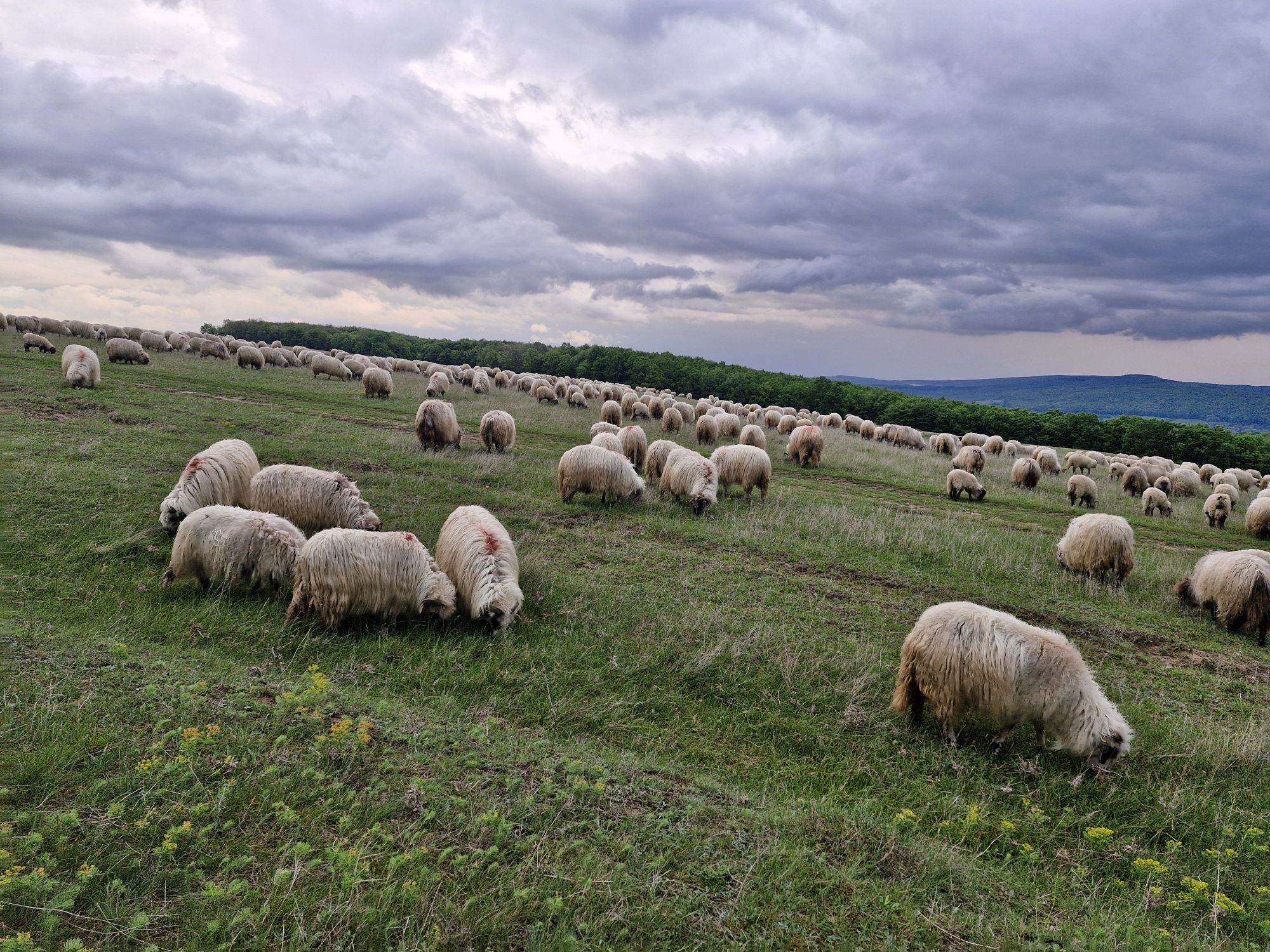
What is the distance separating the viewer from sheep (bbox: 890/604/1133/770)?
604 centimetres

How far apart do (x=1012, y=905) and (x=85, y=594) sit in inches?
399

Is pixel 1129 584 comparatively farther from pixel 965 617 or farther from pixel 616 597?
pixel 616 597

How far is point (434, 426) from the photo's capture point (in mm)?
18031

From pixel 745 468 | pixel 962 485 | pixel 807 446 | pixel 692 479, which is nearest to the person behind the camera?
pixel 692 479

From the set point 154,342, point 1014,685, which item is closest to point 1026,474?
point 1014,685

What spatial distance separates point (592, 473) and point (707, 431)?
12.3m

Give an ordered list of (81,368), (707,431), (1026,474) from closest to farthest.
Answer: (81,368) < (1026,474) < (707,431)

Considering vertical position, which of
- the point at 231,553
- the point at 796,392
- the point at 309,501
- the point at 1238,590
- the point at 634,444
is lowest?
the point at 231,553

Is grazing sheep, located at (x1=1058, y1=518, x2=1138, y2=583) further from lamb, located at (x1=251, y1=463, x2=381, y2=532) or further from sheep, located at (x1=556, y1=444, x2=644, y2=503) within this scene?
lamb, located at (x1=251, y1=463, x2=381, y2=532)

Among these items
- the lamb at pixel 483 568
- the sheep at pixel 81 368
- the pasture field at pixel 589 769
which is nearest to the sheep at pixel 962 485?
the pasture field at pixel 589 769

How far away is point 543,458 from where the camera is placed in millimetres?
19031

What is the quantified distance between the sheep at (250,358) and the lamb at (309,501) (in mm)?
31562

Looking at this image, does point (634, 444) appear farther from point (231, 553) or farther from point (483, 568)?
point (231, 553)

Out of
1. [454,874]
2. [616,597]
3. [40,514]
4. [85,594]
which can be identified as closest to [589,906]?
[454,874]
